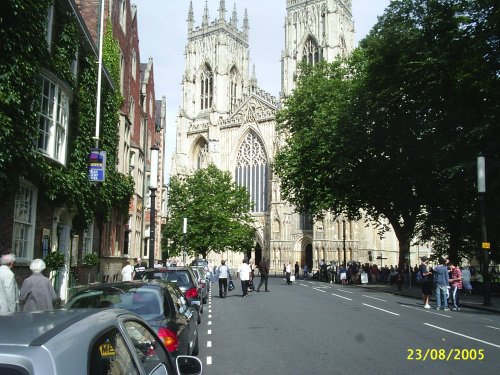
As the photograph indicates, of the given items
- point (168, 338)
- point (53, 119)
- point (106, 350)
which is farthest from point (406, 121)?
point (106, 350)

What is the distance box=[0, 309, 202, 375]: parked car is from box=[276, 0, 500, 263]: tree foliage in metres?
20.1

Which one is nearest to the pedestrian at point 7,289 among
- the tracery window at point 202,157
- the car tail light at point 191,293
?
the car tail light at point 191,293

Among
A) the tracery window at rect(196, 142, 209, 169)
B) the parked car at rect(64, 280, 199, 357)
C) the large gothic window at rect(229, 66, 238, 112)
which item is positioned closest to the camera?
the parked car at rect(64, 280, 199, 357)

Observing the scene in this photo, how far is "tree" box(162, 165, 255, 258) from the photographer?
54312 mm

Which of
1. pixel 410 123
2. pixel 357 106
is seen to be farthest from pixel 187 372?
pixel 357 106

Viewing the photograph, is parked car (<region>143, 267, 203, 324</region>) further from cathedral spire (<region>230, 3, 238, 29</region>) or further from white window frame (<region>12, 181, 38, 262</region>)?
cathedral spire (<region>230, 3, 238, 29</region>)

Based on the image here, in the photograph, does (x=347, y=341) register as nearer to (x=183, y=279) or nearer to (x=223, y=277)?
(x=183, y=279)

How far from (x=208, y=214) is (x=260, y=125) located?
19.5 m

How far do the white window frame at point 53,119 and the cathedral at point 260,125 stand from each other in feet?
156

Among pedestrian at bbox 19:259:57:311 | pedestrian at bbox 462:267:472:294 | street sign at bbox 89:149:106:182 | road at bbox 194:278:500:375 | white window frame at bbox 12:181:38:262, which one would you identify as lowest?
road at bbox 194:278:500:375

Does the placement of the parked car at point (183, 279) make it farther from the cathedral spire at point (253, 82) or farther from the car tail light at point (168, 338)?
the cathedral spire at point (253, 82)

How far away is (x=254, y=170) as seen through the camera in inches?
2758

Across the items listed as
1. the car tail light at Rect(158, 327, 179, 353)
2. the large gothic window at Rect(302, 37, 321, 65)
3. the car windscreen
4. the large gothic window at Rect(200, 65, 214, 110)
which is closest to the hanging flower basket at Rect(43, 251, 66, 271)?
the car windscreen

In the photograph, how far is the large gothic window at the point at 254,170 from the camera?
6912cm
